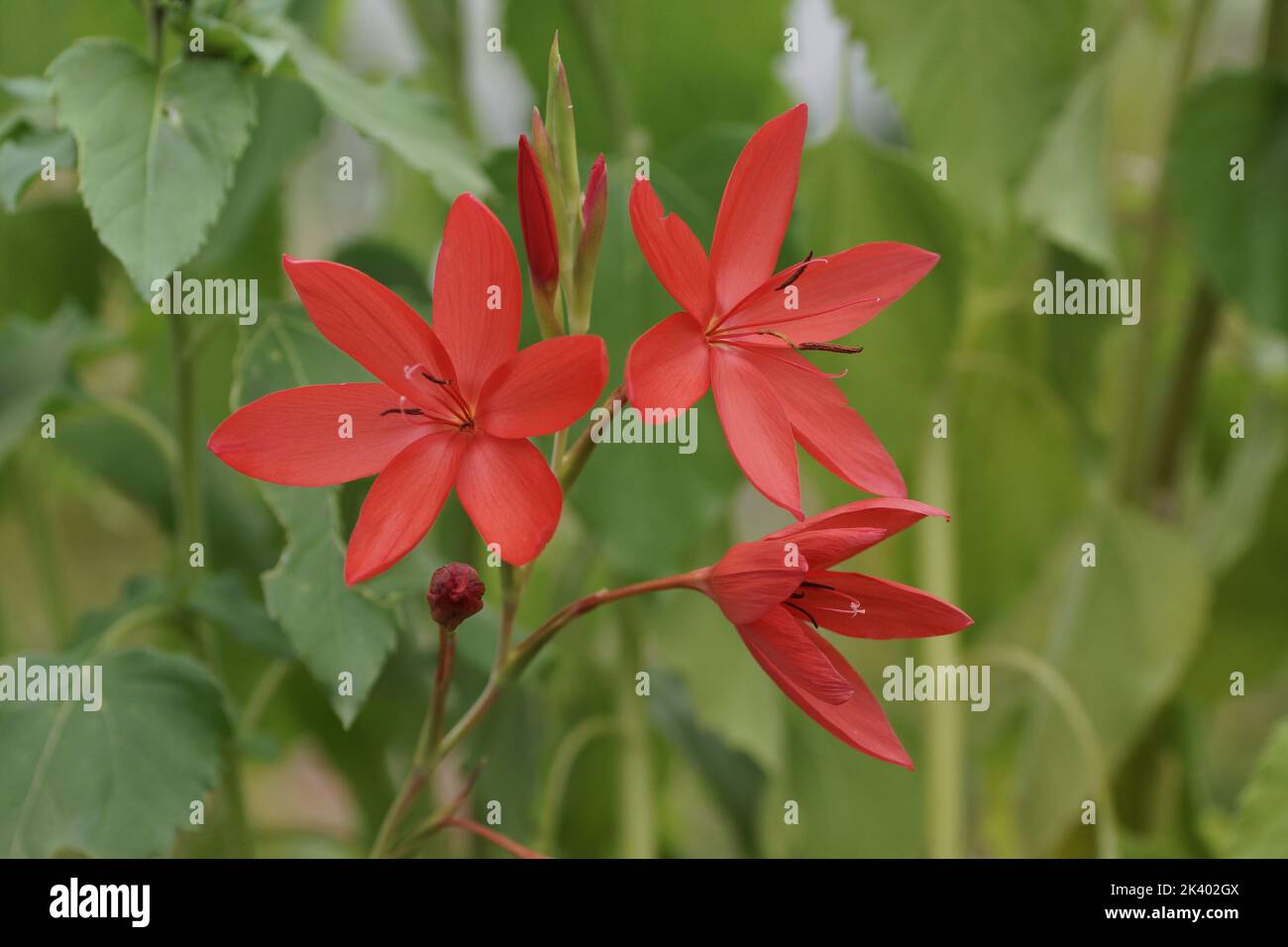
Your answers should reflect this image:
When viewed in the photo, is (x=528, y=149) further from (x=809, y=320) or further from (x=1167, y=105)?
(x=1167, y=105)

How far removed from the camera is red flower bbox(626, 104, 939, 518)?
0.19 metres

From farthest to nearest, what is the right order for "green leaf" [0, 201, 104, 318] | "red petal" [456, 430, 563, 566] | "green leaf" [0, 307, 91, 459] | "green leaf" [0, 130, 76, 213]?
"green leaf" [0, 201, 104, 318] → "green leaf" [0, 307, 91, 459] → "green leaf" [0, 130, 76, 213] → "red petal" [456, 430, 563, 566]

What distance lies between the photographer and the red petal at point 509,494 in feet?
0.57

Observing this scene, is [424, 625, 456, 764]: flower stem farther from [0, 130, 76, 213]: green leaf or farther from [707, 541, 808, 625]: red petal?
[0, 130, 76, 213]: green leaf

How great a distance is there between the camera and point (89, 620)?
14.5 inches

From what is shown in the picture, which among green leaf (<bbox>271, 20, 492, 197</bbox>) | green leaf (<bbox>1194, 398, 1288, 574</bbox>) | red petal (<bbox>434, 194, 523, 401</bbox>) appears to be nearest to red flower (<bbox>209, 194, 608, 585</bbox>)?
red petal (<bbox>434, 194, 523, 401</bbox>)

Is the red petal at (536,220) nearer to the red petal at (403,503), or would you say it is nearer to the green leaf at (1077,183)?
the red petal at (403,503)

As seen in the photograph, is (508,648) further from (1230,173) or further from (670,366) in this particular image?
(1230,173)

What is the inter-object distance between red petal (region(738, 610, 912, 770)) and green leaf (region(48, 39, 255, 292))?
0.15m

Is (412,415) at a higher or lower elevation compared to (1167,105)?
lower

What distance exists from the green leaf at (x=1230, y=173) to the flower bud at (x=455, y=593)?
39 centimetres
